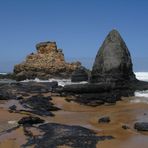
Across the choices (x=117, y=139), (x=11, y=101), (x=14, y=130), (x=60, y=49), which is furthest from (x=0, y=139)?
(x=60, y=49)

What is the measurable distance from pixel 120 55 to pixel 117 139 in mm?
16896

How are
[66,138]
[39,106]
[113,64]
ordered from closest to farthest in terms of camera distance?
1. [66,138]
2. [39,106]
3. [113,64]

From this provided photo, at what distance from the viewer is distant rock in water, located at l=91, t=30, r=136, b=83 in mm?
26453

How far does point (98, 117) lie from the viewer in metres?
15.4

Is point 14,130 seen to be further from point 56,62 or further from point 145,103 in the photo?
point 56,62

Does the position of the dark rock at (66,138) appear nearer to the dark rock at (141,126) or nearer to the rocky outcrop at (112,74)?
the dark rock at (141,126)

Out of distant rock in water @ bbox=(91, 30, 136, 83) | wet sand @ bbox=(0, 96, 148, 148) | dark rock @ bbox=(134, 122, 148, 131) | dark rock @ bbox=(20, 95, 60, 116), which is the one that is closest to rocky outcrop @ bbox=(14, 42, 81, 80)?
distant rock in water @ bbox=(91, 30, 136, 83)

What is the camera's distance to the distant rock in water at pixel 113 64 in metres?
26.5

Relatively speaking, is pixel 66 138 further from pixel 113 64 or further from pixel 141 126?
pixel 113 64

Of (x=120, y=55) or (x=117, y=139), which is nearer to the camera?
(x=117, y=139)

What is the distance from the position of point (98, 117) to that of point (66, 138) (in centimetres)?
475

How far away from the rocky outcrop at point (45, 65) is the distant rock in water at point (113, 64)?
24752 millimetres

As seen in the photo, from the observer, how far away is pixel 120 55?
89.9ft

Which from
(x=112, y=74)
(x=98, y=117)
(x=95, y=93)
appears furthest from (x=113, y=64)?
(x=98, y=117)
